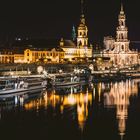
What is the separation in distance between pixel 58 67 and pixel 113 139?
41.5 meters

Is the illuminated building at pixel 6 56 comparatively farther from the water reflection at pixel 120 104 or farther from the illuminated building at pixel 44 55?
the water reflection at pixel 120 104

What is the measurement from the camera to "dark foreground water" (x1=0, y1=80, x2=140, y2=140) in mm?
19489

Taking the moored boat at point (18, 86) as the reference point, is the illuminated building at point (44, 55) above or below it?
above

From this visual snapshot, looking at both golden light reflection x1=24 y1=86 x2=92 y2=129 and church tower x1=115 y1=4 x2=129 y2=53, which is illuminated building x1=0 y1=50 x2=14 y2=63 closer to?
church tower x1=115 y1=4 x2=129 y2=53

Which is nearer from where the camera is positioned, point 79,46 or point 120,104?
point 120,104

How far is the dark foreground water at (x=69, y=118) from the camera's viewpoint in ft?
63.9

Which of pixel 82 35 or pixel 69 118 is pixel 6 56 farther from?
pixel 69 118

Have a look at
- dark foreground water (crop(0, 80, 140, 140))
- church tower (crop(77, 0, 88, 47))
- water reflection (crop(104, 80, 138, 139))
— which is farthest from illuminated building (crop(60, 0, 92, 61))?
dark foreground water (crop(0, 80, 140, 140))

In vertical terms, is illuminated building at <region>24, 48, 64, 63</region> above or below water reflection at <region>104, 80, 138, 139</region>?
above

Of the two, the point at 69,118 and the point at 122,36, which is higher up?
the point at 122,36

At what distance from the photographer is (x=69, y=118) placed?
75.9 ft

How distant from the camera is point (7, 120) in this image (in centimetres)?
2234

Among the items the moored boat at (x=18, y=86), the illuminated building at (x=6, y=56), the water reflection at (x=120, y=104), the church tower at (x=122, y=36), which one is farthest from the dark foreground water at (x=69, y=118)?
the church tower at (x=122, y=36)

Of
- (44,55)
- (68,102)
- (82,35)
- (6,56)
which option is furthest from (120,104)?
(82,35)
